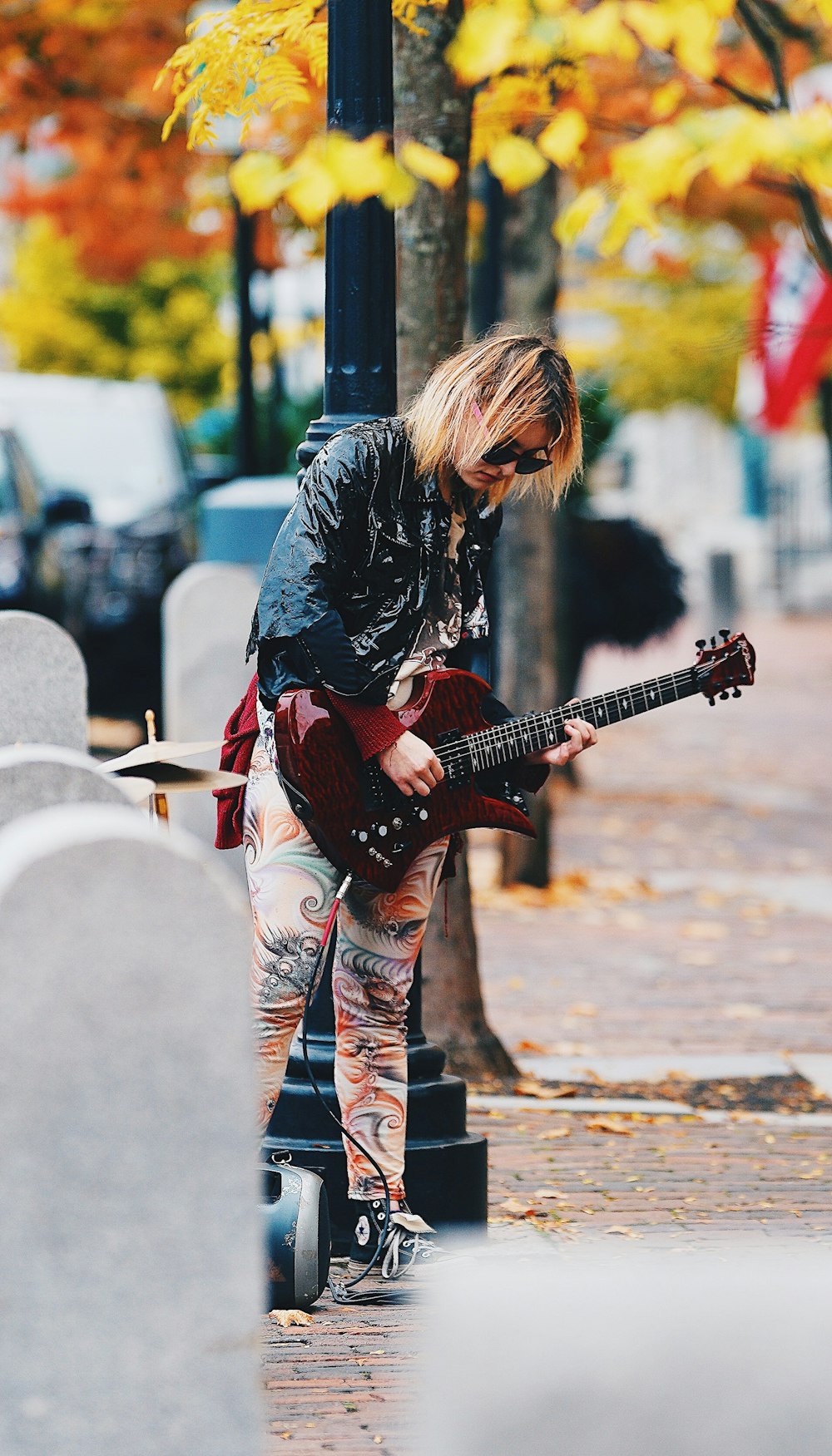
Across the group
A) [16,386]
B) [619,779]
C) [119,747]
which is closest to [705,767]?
[619,779]

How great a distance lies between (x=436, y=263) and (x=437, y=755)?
7.72ft

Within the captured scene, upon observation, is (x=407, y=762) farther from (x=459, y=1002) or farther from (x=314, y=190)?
(x=459, y=1002)

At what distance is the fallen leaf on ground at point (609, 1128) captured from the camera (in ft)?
19.2

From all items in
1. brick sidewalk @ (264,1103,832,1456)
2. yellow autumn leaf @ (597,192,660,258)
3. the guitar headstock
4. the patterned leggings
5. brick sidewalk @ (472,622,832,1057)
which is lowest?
brick sidewalk @ (472,622,832,1057)

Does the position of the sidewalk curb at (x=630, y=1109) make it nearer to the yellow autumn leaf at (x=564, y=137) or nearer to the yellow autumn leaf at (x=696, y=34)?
the yellow autumn leaf at (x=564, y=137)

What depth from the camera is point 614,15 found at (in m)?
3.41

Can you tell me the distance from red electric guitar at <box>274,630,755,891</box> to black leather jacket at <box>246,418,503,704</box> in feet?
0.36

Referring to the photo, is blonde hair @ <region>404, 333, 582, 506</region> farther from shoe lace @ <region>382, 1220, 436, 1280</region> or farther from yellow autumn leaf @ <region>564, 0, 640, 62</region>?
shoe lace @ <region>382, 1220, 436, 1280</region>

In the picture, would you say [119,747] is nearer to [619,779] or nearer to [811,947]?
[619,779]

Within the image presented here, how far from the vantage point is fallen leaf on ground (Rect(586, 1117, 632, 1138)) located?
5.85 m

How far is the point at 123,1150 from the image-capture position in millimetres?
2252

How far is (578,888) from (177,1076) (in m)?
7.98

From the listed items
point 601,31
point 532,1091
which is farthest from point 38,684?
point 532,1091

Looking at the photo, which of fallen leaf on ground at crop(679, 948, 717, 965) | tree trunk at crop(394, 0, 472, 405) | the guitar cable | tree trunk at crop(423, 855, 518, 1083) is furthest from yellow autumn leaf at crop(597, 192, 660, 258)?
fallen leaf on ground at crop(679, 948, 717, 965)
